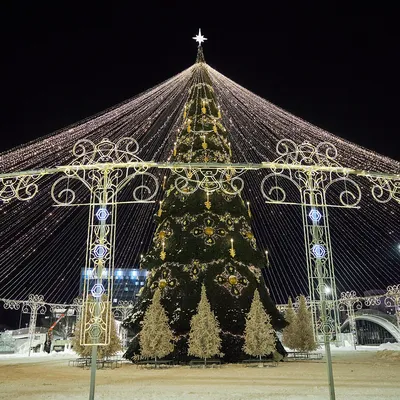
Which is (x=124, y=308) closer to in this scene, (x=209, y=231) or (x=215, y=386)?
(x=209, y=231)

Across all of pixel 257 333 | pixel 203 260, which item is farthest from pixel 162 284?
pixel 257 333

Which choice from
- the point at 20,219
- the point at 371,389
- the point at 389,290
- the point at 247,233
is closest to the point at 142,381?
the point at 371,389

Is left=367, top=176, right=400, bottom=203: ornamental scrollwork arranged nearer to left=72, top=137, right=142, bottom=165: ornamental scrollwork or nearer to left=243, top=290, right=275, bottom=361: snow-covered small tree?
left=72, top=137, right=142, bottom=165: ornamental scrollwork

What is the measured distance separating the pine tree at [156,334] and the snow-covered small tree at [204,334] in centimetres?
102

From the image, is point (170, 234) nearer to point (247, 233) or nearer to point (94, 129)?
point (247, 233)

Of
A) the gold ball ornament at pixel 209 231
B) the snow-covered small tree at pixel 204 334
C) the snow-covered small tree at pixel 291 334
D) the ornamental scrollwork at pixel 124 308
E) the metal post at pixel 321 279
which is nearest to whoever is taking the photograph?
the metal post at pixel 321 279

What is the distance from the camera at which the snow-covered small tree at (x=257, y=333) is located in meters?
16.4

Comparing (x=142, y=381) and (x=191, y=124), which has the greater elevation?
(x=191, y=124)

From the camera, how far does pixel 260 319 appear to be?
16.6 m

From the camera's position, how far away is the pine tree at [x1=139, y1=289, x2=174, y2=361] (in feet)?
53.7

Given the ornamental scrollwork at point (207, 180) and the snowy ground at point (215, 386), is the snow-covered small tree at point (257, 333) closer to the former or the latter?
the snowy ground at point (215, 386)

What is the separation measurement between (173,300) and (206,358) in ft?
9.46

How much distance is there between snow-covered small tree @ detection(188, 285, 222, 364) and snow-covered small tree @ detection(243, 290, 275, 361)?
1.27 metres

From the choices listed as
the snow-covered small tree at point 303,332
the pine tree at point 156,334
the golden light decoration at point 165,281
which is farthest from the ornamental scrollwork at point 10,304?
the snow-covered small tree at point 303,332
